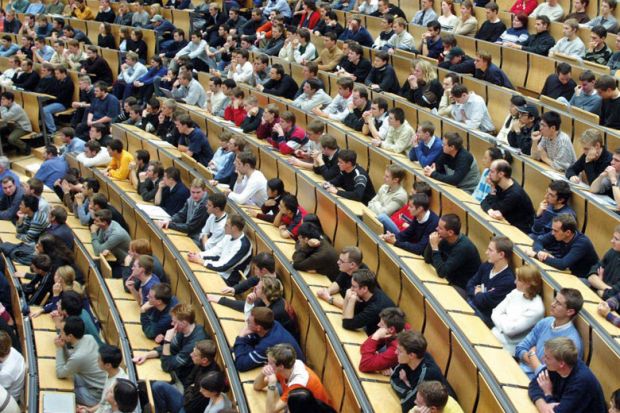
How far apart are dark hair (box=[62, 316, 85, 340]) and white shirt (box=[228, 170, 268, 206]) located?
5.65 ft

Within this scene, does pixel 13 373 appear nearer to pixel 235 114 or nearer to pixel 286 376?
pixel 286 376

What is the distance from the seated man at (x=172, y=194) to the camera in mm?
6113

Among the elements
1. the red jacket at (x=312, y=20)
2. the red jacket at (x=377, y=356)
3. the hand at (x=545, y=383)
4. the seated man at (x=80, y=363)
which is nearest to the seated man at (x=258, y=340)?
the red jacket at (x=377, y=356)

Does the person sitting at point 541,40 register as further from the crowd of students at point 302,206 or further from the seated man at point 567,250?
the seated man at point 567,250

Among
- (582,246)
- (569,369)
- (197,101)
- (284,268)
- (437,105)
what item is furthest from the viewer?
(197,101)

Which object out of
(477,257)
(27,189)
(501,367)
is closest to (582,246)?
(477,257)

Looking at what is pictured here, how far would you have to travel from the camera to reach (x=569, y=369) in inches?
130

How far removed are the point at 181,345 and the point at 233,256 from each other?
967 mm

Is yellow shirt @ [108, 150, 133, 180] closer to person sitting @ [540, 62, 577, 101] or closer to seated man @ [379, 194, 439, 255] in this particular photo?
seated man @ [379, 194, 439, 255]

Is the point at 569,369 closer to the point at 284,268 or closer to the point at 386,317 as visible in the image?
the point at 386,317

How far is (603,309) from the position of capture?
3.83 m

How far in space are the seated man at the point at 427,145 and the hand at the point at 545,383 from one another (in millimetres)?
2512

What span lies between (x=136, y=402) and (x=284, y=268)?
4.14 feet

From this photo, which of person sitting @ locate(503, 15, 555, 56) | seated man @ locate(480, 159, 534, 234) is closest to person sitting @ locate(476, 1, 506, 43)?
person sitting @ locate(503, 15, 555, 56)
